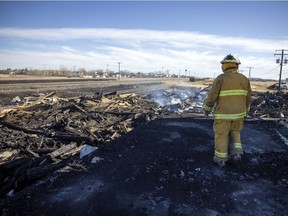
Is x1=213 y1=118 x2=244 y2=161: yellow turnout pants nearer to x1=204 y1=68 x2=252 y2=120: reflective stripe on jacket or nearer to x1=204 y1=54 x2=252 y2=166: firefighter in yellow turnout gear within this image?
x1=204 y1=54 x2=252 y2=166: firefighter in yellow turnout gear

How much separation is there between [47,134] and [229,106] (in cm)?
595

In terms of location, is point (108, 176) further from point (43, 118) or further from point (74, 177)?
point (43, 118)

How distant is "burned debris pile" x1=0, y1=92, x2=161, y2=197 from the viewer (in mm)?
5680

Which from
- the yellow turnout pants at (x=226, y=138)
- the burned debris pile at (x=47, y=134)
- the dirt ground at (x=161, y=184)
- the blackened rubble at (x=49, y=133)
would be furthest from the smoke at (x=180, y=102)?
the yellow turnout pants at (x=226, y=138)

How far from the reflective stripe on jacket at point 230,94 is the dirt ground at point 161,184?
3.56 feet

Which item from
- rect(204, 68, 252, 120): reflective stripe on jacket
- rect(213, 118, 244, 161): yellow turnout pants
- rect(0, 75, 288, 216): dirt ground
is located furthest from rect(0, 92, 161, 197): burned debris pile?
rect(204, 68, 252, 120): reflective stripe on jacket

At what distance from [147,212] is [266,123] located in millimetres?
Answer: 8694

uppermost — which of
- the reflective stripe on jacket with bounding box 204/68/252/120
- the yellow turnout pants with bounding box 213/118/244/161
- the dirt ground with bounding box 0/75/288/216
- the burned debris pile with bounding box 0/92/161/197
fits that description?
the reflective stripe on jacket with bounding box 204/68/252/120

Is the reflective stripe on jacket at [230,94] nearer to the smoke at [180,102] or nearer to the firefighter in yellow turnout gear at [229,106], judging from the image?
the firefighter in yellow turnout gear at [229,106]

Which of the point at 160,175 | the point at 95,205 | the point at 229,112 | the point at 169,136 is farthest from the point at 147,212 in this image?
the point at 169,136

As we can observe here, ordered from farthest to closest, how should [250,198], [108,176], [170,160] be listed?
1. [170,160]
2. [108,176]
3. [250,198]

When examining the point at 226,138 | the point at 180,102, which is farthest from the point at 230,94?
the point at 180,102

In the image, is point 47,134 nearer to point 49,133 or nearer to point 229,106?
point 49,133

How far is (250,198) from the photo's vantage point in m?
3.87
